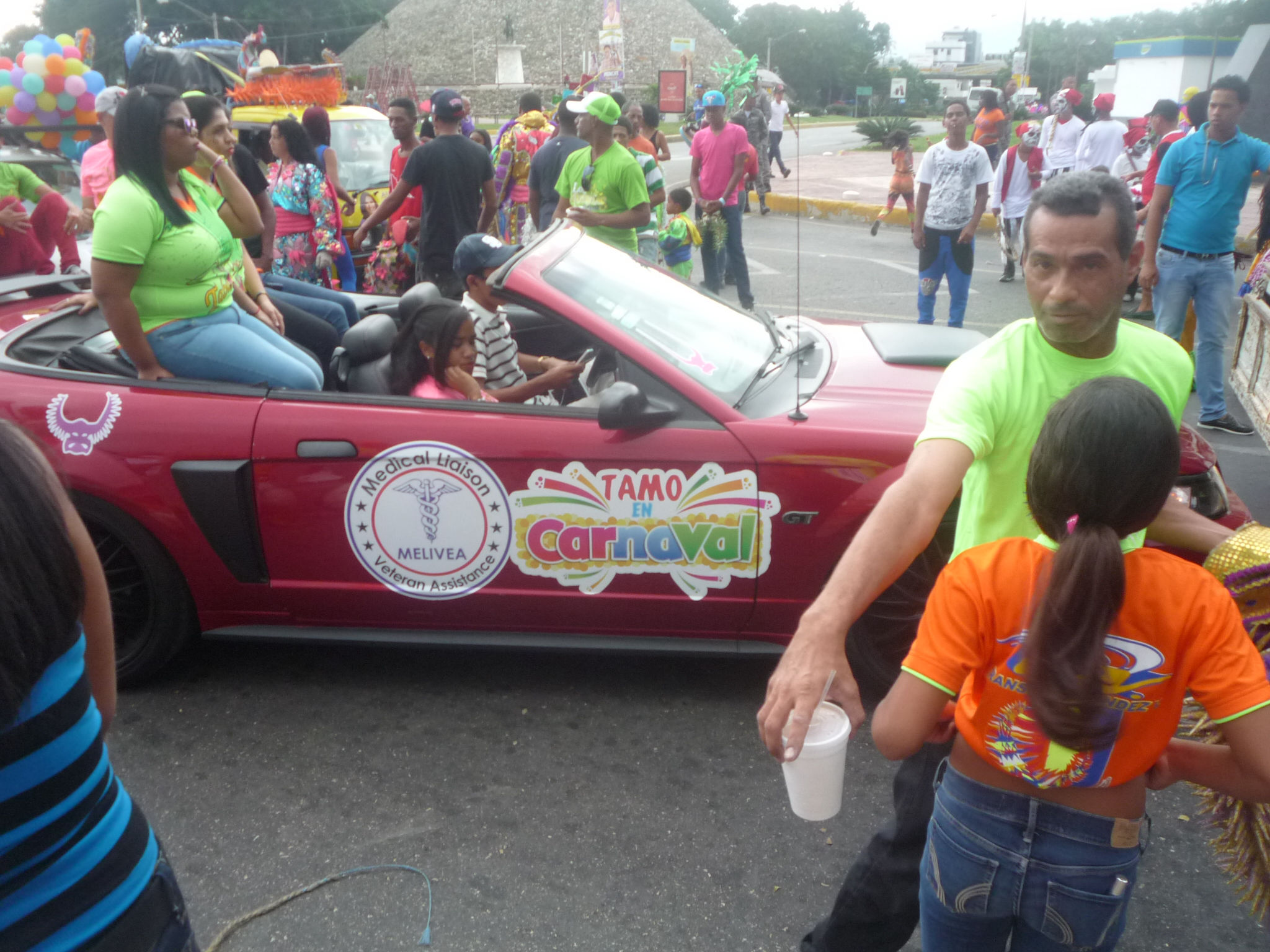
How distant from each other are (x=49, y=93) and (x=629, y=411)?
24.6 feet

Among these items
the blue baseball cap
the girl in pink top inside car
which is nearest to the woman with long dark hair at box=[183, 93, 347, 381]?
the blue baseball cap

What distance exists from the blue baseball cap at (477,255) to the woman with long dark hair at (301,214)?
336cm

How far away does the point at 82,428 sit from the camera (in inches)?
128

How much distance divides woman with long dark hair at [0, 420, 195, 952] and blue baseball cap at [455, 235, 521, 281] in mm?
2963

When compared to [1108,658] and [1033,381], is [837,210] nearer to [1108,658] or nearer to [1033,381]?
[1033,381]

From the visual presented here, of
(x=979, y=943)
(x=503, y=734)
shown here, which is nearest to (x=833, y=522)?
(x=503, y=734)

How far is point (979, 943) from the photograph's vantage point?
157 cm

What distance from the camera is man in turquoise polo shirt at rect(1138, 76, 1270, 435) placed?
225 inches

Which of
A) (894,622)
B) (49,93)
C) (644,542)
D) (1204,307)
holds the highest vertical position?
(49,93)

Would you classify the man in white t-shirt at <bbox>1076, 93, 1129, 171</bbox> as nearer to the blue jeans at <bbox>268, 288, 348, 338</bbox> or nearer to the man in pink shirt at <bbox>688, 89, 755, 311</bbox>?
the man in pink shirt at <bbox>688, 89, 755, 311</bbox>

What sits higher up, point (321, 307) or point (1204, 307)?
point (321, 307)

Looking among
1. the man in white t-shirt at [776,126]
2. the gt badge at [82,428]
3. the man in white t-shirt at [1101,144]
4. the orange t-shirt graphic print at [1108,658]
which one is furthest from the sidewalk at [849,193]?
the orange t-shirt graphic print at [1108,658]

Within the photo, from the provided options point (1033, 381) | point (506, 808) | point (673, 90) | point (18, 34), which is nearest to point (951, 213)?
point (506, 808)

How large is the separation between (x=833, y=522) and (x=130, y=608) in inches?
88.5
